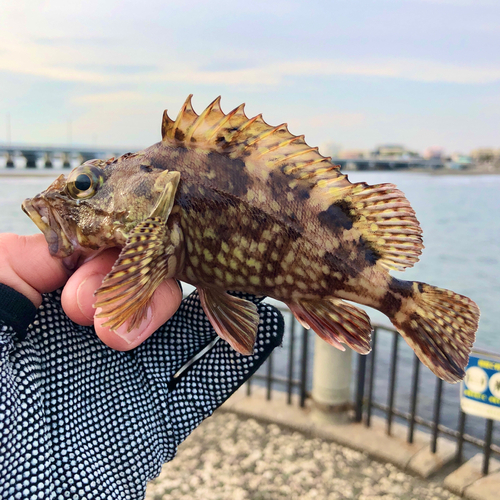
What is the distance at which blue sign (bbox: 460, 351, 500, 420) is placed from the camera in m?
4.94

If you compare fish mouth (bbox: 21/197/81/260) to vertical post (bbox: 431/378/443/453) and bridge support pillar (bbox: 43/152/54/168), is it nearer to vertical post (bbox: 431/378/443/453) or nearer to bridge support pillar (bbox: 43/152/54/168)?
vertical post (bbox: 431/378/443/453)

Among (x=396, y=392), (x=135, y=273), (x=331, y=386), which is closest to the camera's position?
(x=135, y=273)

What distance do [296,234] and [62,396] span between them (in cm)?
128

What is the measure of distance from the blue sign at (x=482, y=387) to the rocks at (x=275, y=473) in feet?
3.15

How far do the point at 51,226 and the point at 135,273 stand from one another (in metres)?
0.51

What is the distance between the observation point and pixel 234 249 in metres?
1.81

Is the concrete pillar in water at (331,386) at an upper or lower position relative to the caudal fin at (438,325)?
lower

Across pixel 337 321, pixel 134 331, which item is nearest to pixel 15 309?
pixel 134 331

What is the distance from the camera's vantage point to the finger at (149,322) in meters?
1.79

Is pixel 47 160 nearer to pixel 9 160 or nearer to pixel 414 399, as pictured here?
pixel 9 160

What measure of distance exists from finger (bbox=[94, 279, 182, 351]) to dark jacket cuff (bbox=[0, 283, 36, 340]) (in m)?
0.36

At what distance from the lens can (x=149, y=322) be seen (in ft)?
6.28

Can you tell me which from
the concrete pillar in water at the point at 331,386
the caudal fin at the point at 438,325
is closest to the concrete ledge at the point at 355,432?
the concrete pillar in water at the point at 331,386

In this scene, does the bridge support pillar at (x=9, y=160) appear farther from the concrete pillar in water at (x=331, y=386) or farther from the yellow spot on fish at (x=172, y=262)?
the yellow spot on fish at (x=172, y=262)
